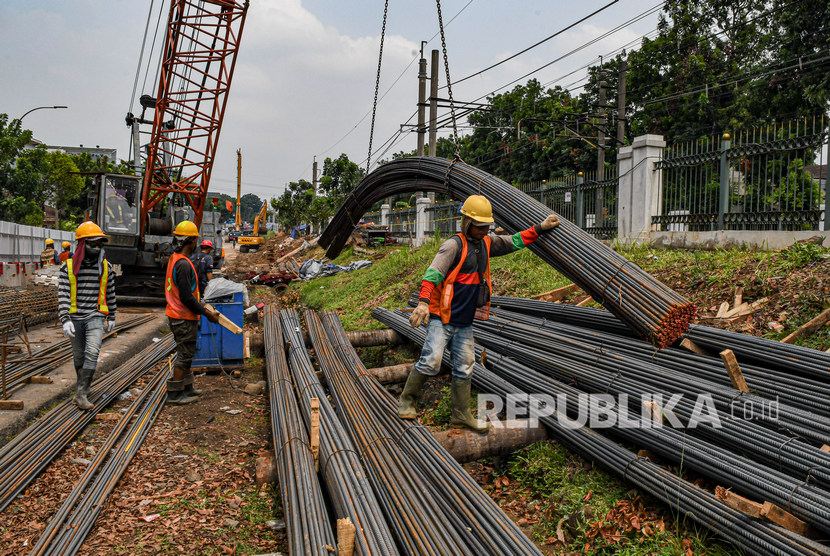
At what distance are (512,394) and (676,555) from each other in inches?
73.3

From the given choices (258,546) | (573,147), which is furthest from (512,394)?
(573,147)

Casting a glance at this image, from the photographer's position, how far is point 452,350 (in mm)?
4531

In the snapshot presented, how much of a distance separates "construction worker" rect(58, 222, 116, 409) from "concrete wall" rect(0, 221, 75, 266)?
678 inches

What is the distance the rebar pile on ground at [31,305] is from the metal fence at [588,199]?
10.2 m

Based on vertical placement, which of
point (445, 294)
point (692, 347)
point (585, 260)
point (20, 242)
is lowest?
point (692, 347)

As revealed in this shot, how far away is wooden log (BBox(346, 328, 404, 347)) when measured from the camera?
23.6ft

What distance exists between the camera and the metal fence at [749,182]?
7297mm

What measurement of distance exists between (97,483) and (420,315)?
2.59m

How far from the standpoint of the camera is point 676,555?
9.52 ft

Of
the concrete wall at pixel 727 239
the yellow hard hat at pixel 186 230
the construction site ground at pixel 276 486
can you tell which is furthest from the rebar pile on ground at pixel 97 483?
the concrete wall at pixel 727 239

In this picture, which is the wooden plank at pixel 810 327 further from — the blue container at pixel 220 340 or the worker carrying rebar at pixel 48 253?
the worker carrying rebar at pixel 48 253

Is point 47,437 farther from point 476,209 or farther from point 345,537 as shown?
point 476,209

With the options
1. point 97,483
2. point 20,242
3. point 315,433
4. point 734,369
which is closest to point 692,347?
point 734,369

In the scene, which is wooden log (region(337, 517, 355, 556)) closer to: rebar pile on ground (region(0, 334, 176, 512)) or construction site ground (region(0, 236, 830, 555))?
→ construction site ground (region(0, 236, 830, 555))
